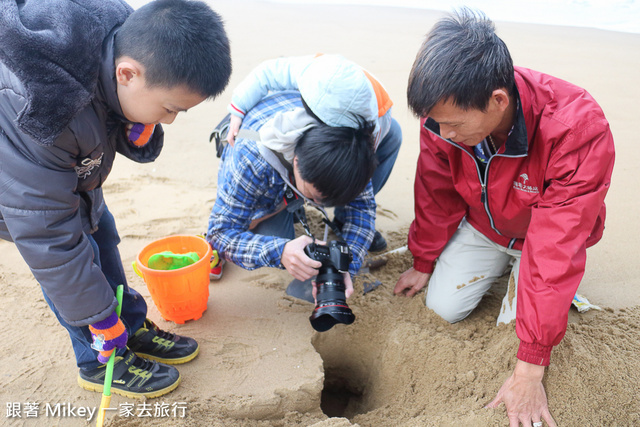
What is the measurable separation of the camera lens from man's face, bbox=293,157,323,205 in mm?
273

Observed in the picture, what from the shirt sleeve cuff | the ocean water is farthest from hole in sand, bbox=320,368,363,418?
the ocean water

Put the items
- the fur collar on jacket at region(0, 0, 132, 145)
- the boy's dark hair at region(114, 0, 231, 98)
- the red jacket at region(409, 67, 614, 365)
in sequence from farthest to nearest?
the red jacket at region(409, 67, 614, 365) < the boy's dark hair at region(114, 0, 231, 98) < the fur collar on jacket at region(0, 0, 132, 145)

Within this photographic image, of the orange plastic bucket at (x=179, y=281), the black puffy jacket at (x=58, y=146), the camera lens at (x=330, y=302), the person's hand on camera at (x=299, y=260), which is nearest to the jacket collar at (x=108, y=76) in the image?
the black puffy jacket at (x=58, y=146)

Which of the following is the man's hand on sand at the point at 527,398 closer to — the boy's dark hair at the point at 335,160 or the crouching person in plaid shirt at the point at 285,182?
the crouching person in plaid shirt at the point at 285,182

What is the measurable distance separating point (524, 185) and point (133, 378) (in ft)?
5.16

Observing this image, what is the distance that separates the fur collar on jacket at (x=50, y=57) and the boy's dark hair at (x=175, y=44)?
0.10m

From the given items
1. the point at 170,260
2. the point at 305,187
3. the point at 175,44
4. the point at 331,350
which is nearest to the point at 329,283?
the point at 305,187

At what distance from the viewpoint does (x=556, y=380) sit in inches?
66.7

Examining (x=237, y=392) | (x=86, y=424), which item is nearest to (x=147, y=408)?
(x=86, y=424)

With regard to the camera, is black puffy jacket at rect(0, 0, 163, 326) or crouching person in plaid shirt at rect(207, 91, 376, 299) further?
crouching person in plaid shirt at rect(207, 91, 376, 299)

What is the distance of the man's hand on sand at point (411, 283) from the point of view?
2.31 metres

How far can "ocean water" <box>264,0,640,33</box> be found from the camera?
30.9ft

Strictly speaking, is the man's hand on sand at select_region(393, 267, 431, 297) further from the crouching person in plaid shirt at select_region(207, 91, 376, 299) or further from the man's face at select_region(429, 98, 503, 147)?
the man's face at select_region(429, 98, 503, 147)

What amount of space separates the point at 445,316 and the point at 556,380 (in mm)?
546
